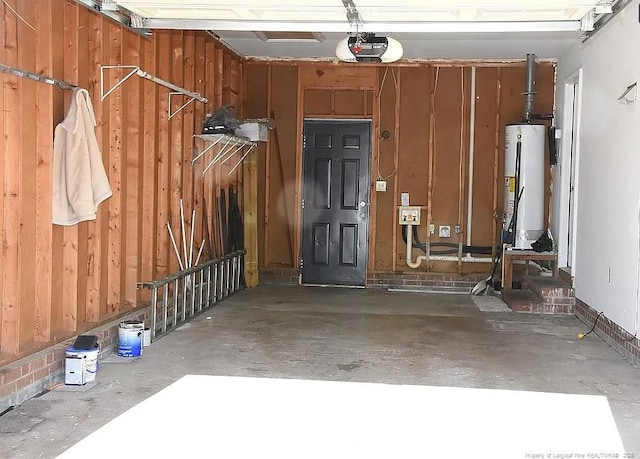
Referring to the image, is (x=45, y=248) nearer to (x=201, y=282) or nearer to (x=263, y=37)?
(x=201, y=282)

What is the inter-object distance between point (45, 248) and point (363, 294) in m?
4.94

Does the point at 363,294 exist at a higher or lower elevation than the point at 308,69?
lower

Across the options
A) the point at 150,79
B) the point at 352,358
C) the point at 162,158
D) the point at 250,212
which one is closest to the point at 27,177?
the point at 150,79

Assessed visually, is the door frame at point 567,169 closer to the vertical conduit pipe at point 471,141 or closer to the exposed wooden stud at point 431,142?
the vertical conduit pipe at point 471,141

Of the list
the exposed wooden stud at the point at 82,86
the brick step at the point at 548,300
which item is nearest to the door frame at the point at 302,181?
the brick step at the point at 548,300

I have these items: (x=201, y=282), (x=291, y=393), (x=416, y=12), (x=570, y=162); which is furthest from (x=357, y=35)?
(x=570, y=162)

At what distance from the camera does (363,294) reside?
870 centimetres

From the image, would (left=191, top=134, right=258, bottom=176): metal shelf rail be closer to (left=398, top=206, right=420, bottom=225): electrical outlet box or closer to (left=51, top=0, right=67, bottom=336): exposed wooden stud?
(left=398, top=206, right=420, bottom=225): electrical outlet box

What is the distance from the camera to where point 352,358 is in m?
5.32

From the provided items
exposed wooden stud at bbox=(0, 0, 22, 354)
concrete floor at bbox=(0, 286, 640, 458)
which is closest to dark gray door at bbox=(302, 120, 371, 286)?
concrete floor at bbox=(0, 286, 640, 458)

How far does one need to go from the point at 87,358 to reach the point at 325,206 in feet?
17.1

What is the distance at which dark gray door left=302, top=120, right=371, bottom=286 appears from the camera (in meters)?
9.17

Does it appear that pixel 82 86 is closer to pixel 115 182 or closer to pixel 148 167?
pixel 115 182

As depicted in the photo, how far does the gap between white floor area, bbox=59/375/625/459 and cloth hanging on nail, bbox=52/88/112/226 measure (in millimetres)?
Answer: 1373
